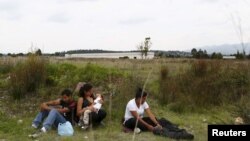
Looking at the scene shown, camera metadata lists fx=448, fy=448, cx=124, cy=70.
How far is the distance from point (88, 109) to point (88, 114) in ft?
0.34

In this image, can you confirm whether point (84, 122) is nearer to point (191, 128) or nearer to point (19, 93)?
point (191, 128)

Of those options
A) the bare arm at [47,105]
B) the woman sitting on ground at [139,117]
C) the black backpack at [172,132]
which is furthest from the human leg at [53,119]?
the black backpack at [172,132]

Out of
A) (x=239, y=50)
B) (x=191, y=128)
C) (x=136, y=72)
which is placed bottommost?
(x=191, y=128)

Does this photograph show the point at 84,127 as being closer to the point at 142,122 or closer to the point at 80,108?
the point at 80,108

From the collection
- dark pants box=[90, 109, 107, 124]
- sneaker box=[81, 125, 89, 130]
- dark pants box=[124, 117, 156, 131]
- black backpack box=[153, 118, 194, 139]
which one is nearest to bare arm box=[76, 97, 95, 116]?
dark pants box=[90, 109, 107, 124]

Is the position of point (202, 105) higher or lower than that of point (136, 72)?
lower

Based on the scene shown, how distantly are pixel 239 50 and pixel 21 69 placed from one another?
7032mm

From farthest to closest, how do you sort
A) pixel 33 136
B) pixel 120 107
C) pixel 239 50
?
pixel 120 107, pixel 33 136, pixel 239 50

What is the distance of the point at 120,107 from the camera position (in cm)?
973

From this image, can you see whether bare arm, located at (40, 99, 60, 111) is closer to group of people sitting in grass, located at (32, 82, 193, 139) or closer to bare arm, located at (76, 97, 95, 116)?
group of people sitting in grass, located at (32, 82, 193, 139)


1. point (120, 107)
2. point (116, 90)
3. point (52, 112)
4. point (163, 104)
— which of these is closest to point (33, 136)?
point (52, 112)

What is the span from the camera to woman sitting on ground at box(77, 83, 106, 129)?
8.44 metres

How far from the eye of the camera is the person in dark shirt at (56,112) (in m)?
8.29

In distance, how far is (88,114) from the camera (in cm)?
845
